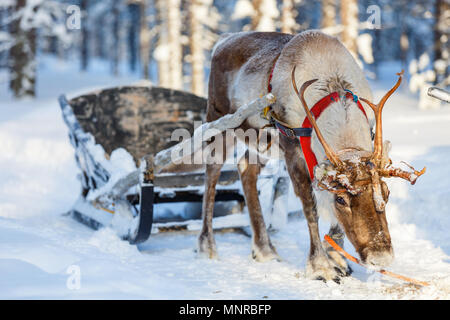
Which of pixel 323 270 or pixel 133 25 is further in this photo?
pixel 133 25

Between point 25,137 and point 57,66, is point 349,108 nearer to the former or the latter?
point 25,137

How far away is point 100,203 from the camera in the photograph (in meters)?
4.94

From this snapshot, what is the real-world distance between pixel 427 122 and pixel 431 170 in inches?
173

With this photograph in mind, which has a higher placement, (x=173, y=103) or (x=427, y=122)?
(x=173, y=103)

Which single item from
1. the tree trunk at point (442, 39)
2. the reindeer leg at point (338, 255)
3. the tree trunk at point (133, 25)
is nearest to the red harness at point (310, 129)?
the reindeer leg at point (338, 255)

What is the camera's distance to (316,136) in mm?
3447

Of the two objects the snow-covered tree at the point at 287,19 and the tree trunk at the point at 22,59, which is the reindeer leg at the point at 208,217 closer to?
the snow-covered tree at the point at 287,19

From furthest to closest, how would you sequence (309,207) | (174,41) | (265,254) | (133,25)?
1. (133,25)
2. (174,41)
3. (265,254)
4. (309,207)

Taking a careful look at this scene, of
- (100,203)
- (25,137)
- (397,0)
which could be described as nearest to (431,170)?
(100,203)

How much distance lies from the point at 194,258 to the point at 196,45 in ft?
39.0

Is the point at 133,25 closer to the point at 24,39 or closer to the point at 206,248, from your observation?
the point at 24,39

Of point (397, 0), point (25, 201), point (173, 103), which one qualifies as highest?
point (397, 0)

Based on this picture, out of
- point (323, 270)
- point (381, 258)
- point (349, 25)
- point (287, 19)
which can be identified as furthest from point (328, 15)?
point (381, 258)

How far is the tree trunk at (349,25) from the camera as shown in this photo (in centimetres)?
1322
